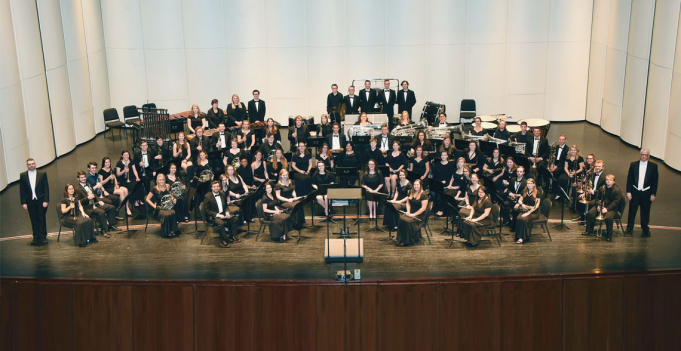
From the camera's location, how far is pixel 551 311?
31.1 ft

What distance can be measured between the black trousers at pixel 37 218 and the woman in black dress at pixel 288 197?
13.0 feet

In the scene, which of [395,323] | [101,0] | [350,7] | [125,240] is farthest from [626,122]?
[101,0]

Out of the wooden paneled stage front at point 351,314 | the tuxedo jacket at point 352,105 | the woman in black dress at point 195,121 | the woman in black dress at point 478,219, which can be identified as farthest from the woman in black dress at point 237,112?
the wooden paneled stage front at point 351,314

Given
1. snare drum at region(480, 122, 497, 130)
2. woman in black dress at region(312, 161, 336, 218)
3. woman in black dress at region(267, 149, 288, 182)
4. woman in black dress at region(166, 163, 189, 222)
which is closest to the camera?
woman in black dress at region(166, 163, 189, 222)

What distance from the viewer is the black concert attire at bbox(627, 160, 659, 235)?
11805 mm

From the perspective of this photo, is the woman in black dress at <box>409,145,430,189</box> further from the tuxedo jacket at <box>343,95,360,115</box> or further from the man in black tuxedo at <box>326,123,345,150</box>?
the tuxedo jacket at <box>343,95,360,115</box>

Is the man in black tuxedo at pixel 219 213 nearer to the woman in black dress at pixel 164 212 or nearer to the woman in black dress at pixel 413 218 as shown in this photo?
the woman in black dress at pixel 164 212

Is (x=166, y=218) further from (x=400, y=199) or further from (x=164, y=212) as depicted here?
(x=400, y=199)

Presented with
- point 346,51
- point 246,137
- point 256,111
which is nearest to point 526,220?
point 246,137

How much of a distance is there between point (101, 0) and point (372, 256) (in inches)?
482

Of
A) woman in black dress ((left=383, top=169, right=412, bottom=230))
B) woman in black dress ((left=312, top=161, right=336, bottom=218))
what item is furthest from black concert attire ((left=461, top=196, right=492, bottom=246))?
woman in black dress ((left=312, top=161, right=336, bottom=218))

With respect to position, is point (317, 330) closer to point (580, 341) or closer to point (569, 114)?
point (580, 341)

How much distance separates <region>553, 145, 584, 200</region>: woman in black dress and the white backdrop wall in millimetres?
7038

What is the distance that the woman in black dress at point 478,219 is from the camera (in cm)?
1187
